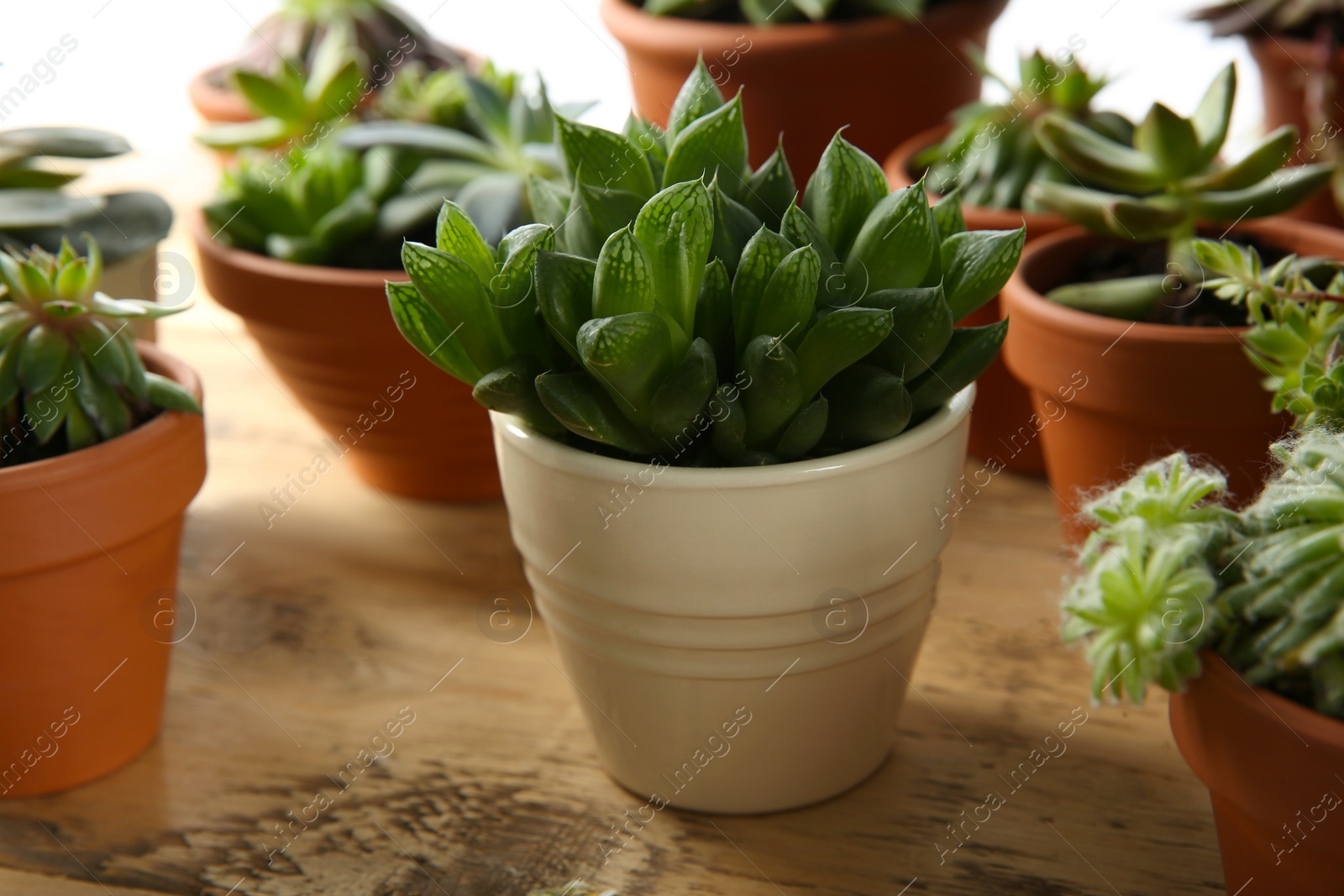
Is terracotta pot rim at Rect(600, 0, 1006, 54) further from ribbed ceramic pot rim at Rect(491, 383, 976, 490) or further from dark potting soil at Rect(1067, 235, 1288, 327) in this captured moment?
ribbed ceramic pot rim at Rect(491, 383, 976, 490)

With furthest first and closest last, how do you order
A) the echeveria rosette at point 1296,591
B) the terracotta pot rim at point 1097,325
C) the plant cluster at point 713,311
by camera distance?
the terracotta pot rim at point 1097,325, the plant cluster at point 713,311, the echeveria rosette at point 1296,591

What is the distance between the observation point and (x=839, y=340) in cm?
52

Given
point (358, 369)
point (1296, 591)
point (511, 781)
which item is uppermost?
point (1296, 591)

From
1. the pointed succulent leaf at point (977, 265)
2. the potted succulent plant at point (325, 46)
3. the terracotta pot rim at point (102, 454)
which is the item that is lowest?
the potted succulent plant at point (325, 46)

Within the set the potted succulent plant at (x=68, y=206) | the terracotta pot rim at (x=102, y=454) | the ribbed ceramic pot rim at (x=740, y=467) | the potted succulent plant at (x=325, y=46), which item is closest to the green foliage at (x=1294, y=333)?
the ribbed ceramic pot rim at (x=740, y=467)

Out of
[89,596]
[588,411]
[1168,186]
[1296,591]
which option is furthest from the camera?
[1168,186]

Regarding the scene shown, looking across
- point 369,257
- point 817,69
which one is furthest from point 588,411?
point 817,69

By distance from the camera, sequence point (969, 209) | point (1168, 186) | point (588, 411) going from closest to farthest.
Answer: point (588, 411) → point (1168, 186) → point (969, 209)

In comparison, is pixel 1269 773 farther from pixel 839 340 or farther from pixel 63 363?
pixel 63 363

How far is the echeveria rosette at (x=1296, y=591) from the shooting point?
0.42m

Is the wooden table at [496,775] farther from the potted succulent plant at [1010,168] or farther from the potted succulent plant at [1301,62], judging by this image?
the potted succulent plant at [1301,62]

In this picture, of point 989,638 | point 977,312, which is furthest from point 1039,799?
point 977,312

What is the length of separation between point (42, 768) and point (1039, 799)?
0.50 m

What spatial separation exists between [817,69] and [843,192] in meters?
0.42
